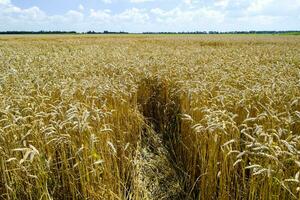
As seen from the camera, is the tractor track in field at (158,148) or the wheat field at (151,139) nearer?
the wheat field at (151,139)

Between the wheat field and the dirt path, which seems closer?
the wheat field

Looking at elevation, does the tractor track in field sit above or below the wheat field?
below

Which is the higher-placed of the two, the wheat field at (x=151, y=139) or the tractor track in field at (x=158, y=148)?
the wheat field at (x=151, y=139)

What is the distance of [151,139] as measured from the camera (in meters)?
4.51

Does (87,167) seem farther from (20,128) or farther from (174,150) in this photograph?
(174,150)

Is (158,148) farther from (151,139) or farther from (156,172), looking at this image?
(156,172)

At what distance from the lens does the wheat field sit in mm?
2400

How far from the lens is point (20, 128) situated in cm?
277

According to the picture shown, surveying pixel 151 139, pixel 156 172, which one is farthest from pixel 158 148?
pixel 156 172

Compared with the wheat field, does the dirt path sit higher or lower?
lower

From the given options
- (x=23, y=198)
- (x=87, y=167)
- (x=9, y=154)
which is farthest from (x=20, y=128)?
(x=87, y=167)

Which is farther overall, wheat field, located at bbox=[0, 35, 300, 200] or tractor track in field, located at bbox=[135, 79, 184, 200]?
tractor track in field, located at bbox=[135, 79, 184, 200]

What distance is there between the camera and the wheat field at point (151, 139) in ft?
7.88

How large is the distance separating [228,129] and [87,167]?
132 centimetres
